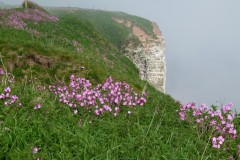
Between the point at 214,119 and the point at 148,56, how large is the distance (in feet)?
Answer: 151

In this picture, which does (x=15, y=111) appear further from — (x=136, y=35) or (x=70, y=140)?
(x=136, y=35)

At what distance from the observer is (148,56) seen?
54.8 meters

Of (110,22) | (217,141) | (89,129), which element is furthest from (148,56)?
(89,129)

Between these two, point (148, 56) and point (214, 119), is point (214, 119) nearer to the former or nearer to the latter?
point (214, 119)

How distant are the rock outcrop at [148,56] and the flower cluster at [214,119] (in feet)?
137

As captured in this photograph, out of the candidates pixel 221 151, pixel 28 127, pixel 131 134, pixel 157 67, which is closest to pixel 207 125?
pixel 221 151

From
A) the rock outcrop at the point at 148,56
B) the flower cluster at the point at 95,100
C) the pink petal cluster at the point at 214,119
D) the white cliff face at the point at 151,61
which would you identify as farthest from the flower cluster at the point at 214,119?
the white cliff face at the point at 151,61

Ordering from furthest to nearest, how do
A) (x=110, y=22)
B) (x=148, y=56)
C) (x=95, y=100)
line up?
(x=110, y=22) < (x=148, y=56) < (x=95, y=100)

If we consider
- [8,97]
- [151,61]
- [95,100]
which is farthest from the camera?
[151,61]

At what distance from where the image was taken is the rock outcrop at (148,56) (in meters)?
53.3

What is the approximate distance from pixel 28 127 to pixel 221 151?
3959 millimetres

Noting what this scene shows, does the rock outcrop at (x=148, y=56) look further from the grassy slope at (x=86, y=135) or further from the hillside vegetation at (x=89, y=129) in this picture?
the grassy slope at (x=86, y=135)

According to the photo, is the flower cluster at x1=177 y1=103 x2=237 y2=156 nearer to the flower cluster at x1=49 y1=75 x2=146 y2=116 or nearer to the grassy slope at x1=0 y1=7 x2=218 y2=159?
the grassy slope at x1=0 y1=7 x2=218 y2=159

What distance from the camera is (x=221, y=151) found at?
7621mm
